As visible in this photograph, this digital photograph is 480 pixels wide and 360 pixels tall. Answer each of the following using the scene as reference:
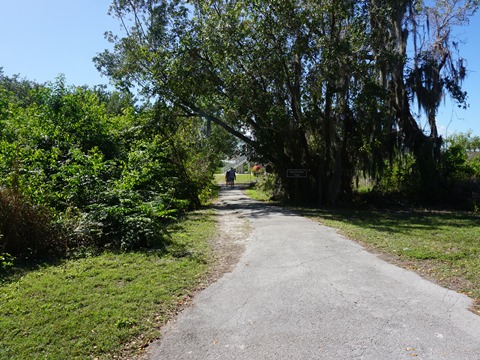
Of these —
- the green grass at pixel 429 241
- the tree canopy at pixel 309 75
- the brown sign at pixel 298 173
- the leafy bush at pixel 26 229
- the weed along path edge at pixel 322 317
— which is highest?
the tree canopy at pixel 309 75

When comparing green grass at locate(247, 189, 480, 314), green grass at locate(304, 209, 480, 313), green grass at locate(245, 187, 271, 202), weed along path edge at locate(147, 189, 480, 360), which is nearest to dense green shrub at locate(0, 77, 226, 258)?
weed along path edge at locate(147, 189, 480, 360)

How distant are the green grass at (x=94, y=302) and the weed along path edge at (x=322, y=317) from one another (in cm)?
40

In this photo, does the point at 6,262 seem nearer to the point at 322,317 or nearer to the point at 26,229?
the point at 26,229

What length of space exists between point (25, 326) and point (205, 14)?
55.2 ft

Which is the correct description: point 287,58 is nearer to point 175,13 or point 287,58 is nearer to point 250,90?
point 250,90

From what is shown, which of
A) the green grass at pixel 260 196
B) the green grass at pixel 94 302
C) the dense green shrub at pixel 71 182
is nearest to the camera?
the green grass at pixel 94 302

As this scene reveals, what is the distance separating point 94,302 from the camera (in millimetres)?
5070

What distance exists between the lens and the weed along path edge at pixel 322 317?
3.82 m

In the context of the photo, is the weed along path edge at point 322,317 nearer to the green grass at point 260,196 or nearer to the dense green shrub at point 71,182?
the dense green shrub at point 71,182

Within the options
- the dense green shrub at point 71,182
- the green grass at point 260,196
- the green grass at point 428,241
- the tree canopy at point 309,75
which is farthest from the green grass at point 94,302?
the green grass at point 260,196

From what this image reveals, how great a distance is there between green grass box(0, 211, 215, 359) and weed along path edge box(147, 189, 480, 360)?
0.40m

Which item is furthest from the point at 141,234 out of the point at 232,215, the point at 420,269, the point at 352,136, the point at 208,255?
the point at 352,136

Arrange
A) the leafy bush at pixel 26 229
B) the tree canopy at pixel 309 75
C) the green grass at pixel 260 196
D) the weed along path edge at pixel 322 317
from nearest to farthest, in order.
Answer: the weed along path edge at pixel 322 317 < the leafy bush at pixel 26 229 < the tree canopy at pixel 309 75 < the green grass at pixel 260 196

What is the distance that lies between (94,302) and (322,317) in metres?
2.89
